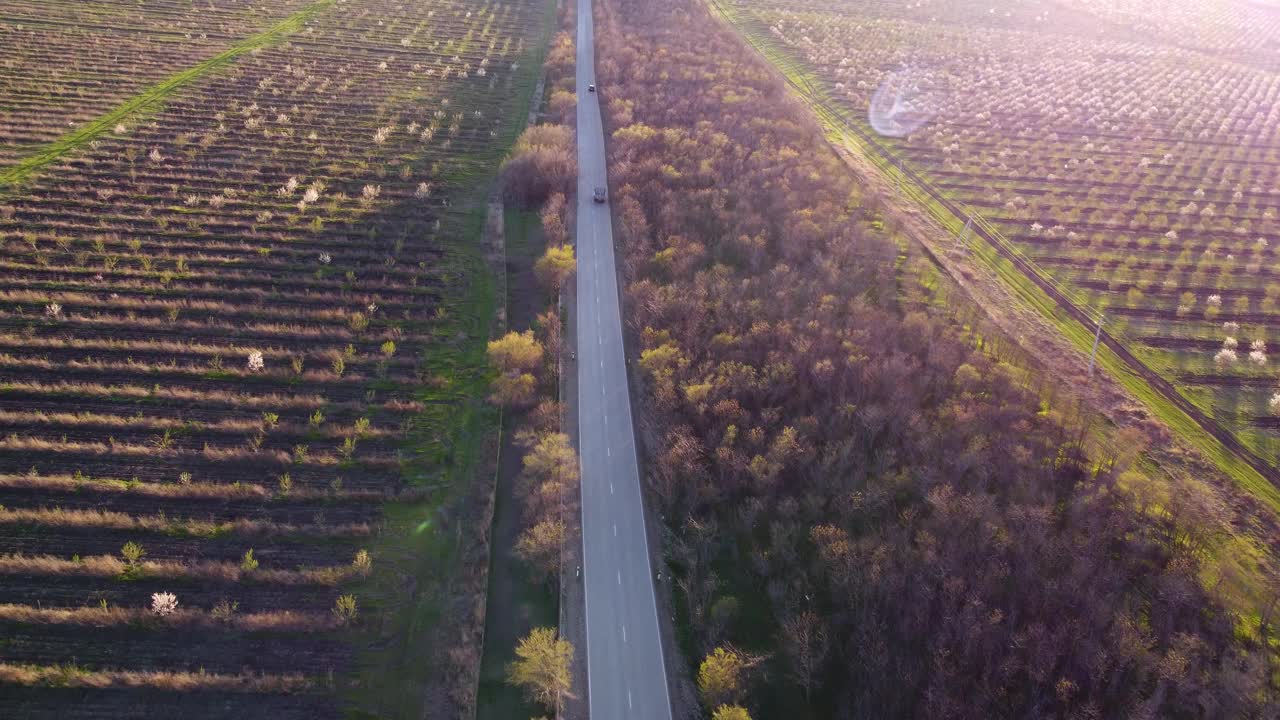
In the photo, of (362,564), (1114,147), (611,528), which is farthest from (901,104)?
(362,564)

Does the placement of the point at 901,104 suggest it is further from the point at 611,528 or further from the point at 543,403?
the point at 611,528

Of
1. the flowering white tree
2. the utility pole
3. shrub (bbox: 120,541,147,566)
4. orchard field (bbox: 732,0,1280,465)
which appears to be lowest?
the flowering white tree

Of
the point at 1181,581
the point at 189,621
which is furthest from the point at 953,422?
the point at 189,621

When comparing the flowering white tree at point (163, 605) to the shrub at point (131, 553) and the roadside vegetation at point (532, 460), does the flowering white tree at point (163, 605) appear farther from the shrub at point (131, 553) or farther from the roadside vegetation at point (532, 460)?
the roadside vegetation at point (532, 460)

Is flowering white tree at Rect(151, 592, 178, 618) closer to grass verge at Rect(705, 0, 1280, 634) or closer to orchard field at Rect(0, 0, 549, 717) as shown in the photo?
orchard field at Rect(0, 0, 549, 717)

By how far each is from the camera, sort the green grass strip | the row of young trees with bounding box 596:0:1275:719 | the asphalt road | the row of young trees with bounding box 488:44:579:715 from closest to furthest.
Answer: the row of young trees with bounding box 596:0:1275:719
the row of young trees with bounding box 488:44:579:715
the asphalt road
the green grass strip

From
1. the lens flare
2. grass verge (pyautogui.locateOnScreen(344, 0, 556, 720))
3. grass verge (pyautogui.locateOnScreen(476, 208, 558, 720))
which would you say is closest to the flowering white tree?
grass verge (pyautogui.locateOnScreen(344, 0, 556, 720))
